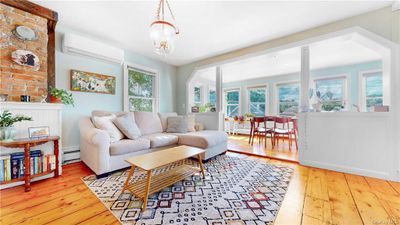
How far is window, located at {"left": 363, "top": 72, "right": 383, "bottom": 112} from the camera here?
414 centimetres

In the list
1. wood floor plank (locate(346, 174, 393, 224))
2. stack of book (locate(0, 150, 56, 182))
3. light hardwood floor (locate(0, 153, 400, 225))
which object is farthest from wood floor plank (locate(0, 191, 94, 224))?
wood floor plank (locate(346, 174, 393, 224))

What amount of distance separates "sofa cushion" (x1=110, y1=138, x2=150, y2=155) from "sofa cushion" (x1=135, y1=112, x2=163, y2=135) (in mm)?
621

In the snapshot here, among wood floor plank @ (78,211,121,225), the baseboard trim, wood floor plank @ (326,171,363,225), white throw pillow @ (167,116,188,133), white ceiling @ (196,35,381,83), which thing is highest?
white ceiling @ (196,35,381,83)

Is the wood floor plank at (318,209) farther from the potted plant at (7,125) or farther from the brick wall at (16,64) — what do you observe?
the brick wall at (16,64)

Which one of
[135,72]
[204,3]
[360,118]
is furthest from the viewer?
[135,72]

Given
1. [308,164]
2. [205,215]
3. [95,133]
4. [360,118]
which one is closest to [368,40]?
[360,118]

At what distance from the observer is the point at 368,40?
7.34 ft

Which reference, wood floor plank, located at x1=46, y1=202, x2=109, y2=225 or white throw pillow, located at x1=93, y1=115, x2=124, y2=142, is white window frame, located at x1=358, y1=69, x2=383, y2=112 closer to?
white throw pillow, located at x1=93, y1=115, x2=124, y2=142

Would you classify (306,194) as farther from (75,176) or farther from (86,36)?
(86,36)

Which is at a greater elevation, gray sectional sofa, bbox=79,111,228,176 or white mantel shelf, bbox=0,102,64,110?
white mantel shelf, bbox=0,102,64,110

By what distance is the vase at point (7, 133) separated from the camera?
1745mm

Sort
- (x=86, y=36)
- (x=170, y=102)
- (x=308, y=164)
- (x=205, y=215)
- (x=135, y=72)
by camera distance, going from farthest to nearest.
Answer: (x=170, y=102) → (x=135, y=72) → (x=86, y=36) → (x=308, y=164) → (x=205, y=215)

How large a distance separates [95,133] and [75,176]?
68cm

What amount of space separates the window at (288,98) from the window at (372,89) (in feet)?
5.24
